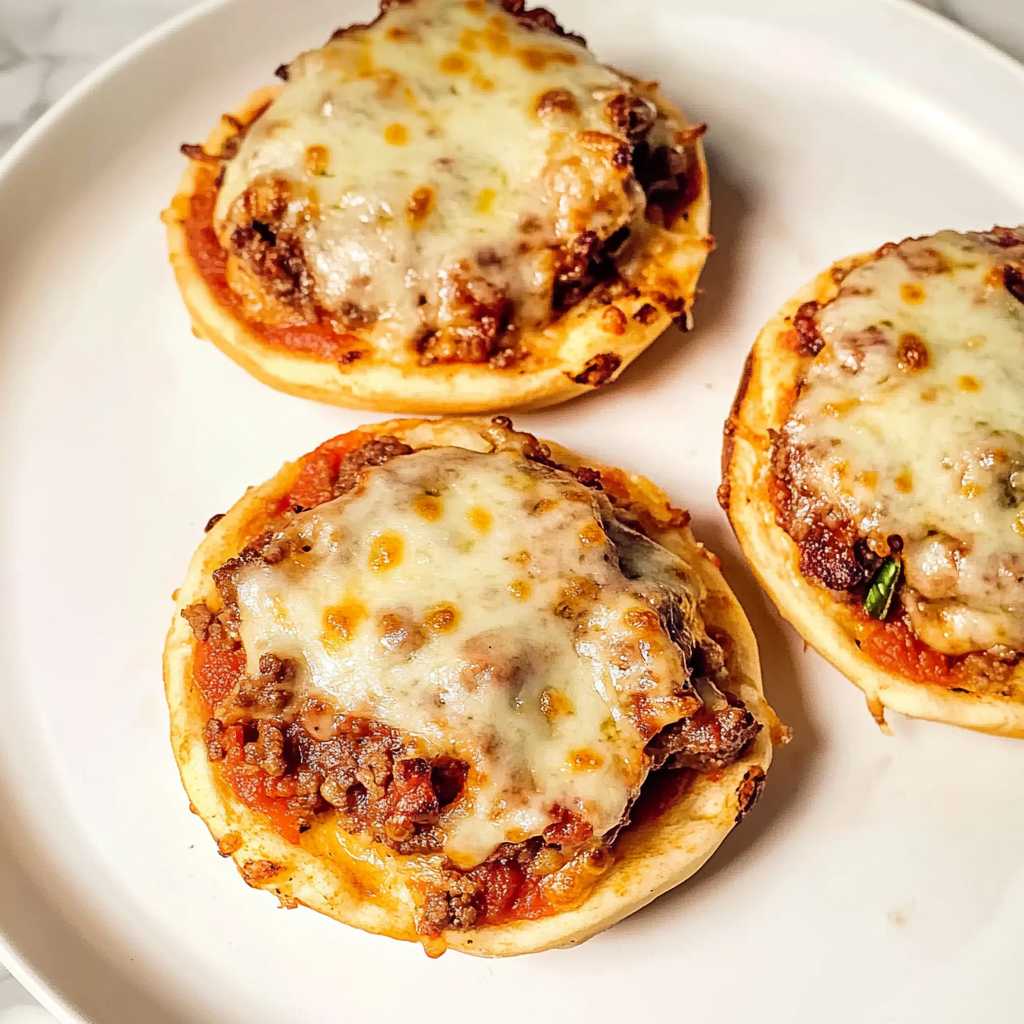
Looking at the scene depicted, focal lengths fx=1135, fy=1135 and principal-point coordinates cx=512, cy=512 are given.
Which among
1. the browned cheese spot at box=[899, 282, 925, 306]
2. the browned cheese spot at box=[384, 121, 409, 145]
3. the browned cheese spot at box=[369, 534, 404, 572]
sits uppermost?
the browned cheese spot at box=[384, 121, 409, 145]

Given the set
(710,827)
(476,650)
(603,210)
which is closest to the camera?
(476,650)

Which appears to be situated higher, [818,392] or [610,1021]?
[818,392]

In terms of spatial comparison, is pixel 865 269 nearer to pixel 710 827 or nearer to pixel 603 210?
pixel 603 210

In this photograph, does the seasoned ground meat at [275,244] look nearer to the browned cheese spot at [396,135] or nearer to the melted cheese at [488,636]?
the browned cheese spot at [396,135]

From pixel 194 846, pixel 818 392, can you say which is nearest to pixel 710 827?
pixel 818 392

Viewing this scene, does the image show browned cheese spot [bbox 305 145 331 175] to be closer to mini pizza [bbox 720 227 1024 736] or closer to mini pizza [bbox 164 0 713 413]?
mini pizza [bbox 164 0 713 413]

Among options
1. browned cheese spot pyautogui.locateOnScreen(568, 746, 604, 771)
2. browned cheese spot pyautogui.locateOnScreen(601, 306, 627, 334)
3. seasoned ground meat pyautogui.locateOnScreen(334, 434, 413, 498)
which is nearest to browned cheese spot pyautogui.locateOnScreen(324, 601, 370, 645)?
seasoned ground meat pyautogui.locateOnScreen(334, 434, 413, 498)
